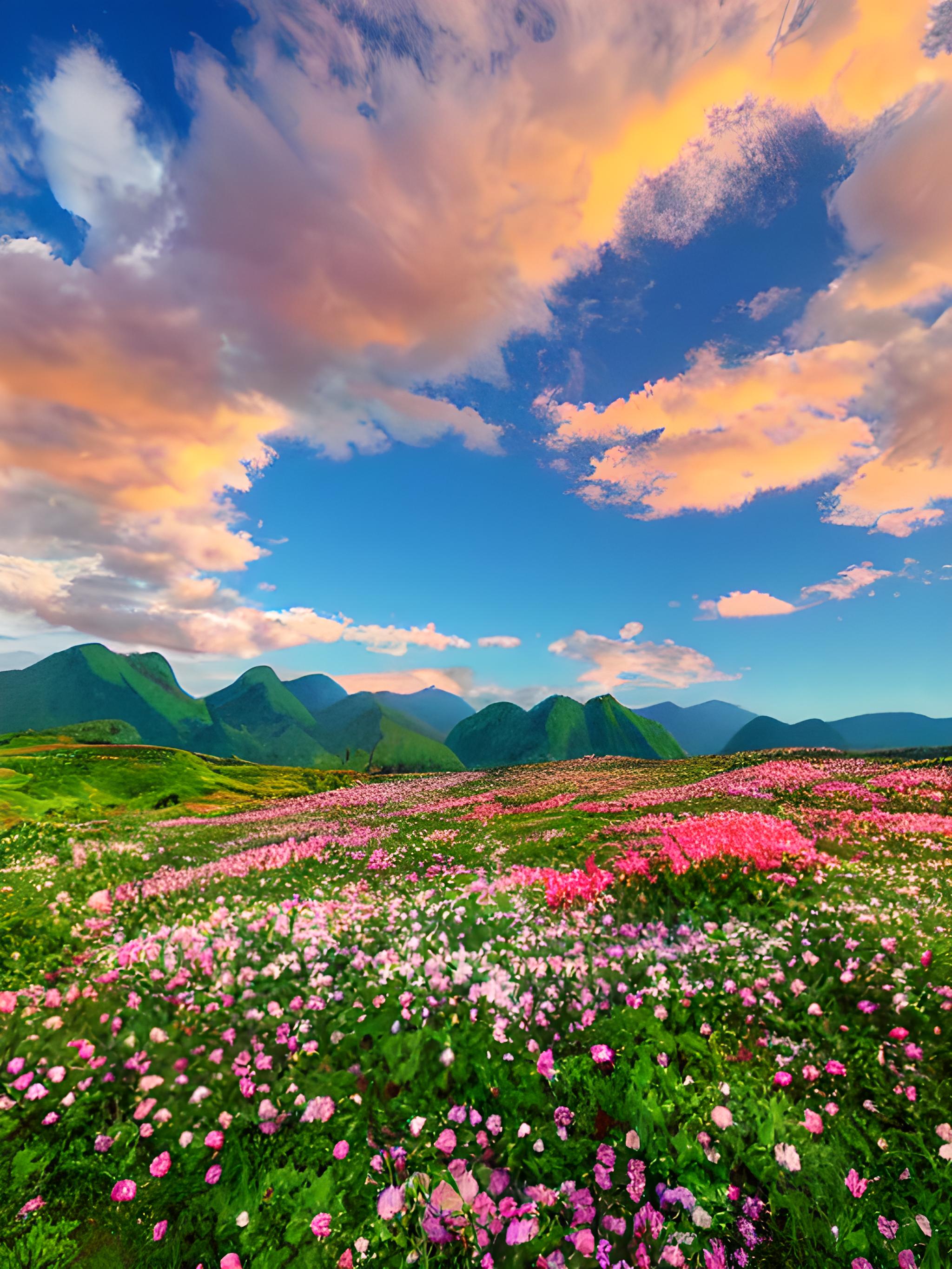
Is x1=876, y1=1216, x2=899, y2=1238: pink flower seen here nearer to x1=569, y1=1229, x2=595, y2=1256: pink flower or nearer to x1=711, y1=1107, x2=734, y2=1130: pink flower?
x1=711, y1=1107, x2=734, y2=1130: pink flower

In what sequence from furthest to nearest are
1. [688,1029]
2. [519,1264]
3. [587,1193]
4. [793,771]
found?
[793,771] < [688,1029] < [587,1193] < [519,1264]

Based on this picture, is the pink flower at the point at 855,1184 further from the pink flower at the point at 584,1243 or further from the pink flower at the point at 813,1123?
the pink flower at the point at 584,1243

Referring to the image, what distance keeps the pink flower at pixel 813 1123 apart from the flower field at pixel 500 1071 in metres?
0.02

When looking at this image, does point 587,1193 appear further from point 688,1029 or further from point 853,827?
point 853,827

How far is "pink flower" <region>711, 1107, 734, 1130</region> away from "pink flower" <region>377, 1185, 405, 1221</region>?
9.29 ft

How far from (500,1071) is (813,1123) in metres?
2.98

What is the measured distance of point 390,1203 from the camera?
418 centimetres

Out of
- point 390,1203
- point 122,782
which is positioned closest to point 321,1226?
point 390,1203

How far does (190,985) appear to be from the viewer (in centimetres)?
803

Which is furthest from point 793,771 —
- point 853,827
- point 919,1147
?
point 919,1147

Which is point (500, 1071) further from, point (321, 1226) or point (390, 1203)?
point (321, 1226)

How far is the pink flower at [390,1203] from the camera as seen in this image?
414cm

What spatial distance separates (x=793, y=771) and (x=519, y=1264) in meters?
31.7

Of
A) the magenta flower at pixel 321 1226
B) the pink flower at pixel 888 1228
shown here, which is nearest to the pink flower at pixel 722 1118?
the pink flower at pixel 888 1228
